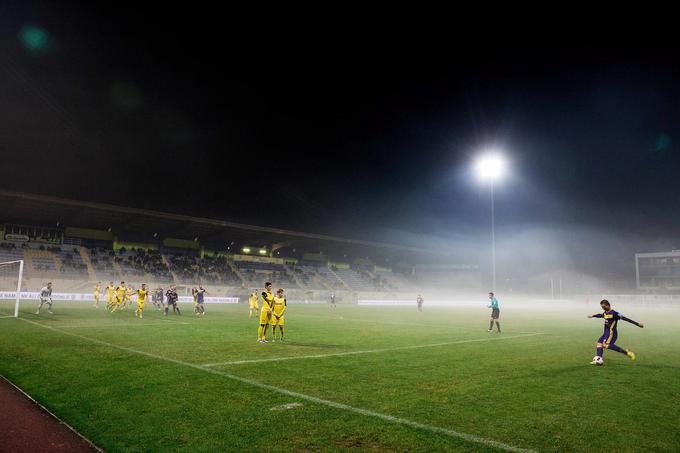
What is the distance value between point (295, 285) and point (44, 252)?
3231cm

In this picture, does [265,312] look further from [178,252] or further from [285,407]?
[178,252]

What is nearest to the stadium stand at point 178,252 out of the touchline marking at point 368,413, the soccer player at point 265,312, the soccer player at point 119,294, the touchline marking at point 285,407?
the soccer player at point 119,294

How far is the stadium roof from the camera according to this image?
147 ft

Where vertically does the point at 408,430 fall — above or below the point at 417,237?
below

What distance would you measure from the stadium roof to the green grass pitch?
120ft

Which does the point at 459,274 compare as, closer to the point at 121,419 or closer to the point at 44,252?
the point at 44,252

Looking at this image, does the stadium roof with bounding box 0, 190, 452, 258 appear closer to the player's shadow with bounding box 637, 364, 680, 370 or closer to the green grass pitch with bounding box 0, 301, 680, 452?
the green grass pitch with bounding box 0, 301, 680, 452

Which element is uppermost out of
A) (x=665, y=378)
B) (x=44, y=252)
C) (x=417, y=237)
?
(x=417, y=237)

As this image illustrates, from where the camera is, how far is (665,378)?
991 centimetres

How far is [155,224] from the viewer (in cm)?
5434

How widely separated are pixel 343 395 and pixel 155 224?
172 feet

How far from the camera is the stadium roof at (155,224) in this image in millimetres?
44938

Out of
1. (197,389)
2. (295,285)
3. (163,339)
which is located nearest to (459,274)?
(295,285)

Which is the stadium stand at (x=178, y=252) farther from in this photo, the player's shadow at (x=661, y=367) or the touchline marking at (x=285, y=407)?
the player's shadow at (x=661, y=367)
